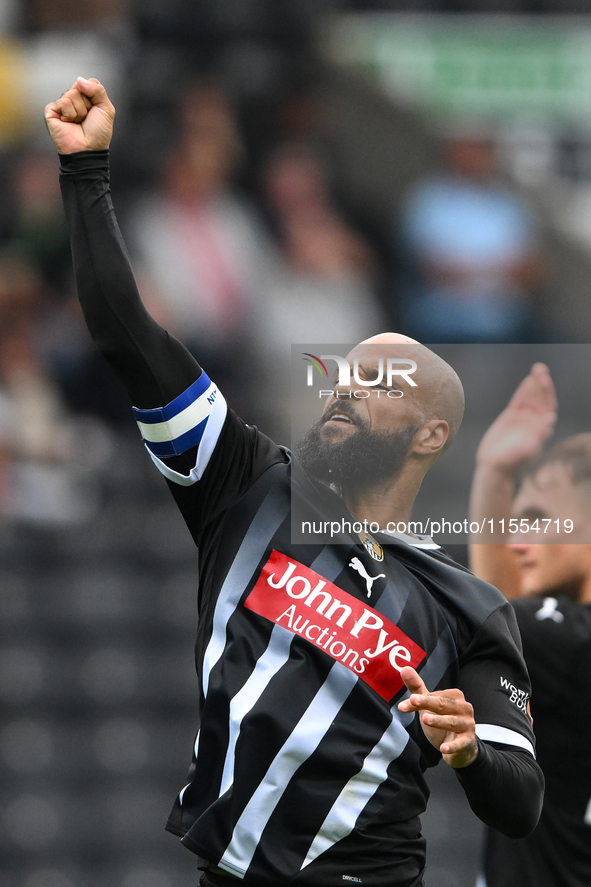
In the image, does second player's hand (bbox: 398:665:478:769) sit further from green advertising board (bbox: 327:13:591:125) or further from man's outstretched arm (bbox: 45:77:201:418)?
green advertising board (bbox: 327:13:591:125)

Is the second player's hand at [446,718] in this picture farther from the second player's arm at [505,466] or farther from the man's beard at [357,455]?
the second player's arm at [505,466]

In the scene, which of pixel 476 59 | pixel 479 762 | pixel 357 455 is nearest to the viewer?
pixel 479 762

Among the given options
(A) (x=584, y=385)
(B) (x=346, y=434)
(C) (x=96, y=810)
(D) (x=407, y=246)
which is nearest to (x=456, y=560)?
(B) (x=346, y=434)

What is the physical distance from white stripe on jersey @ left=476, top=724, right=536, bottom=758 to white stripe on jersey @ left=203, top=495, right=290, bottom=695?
0.59m

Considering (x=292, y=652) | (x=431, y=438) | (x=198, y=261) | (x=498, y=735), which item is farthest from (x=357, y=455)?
(x=198, y=261)

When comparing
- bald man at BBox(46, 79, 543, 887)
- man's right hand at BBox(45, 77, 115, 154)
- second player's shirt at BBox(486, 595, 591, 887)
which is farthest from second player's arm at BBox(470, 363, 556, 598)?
man's right hand at BBox(45, 77, 115, 154)

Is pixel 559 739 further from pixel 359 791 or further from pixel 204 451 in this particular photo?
pixel 204 451

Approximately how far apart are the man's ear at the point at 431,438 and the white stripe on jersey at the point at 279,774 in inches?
23.5

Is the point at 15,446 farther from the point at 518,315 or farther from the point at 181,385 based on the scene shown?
the point at 181,385

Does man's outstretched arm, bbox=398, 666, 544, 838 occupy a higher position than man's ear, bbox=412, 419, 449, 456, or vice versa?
man's ear, bbox=412, 419, 449, 456

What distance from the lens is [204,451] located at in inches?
102

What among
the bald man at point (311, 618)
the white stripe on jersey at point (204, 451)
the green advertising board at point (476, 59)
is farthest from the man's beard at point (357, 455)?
the green advertising board at point (476, 59)

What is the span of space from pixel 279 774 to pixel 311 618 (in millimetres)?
342

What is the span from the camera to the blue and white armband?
2.53 metres
